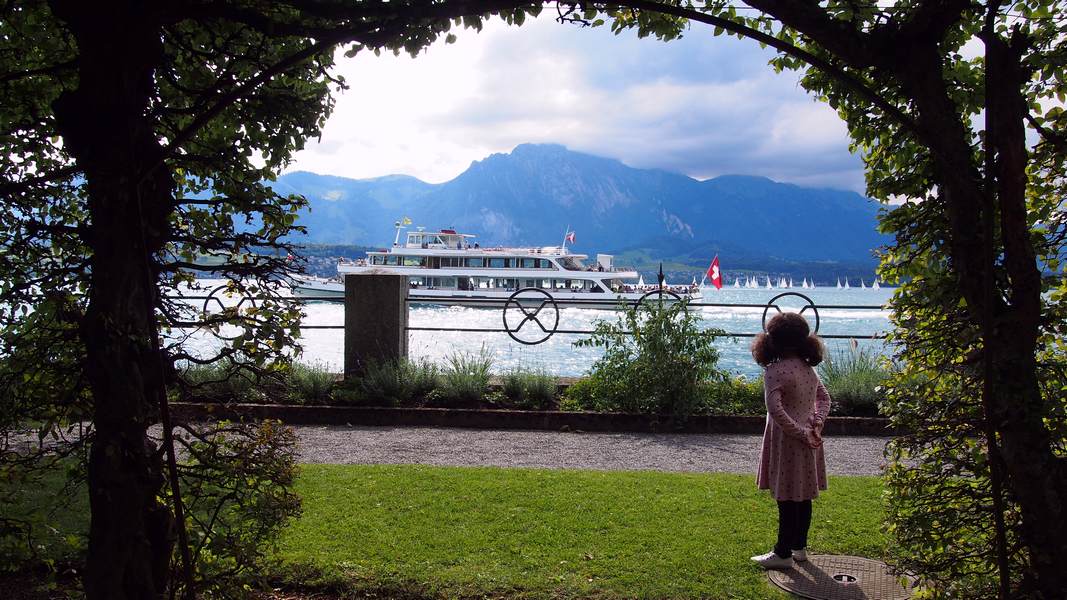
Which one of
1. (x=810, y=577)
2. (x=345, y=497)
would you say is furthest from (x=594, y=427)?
(x=810, y=577)

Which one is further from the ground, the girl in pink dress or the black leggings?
the girl in pink dress

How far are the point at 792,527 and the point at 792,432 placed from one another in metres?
0.57

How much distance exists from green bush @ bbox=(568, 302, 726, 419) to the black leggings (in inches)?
160

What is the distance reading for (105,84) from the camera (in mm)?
2574

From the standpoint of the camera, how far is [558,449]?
25.6 feet

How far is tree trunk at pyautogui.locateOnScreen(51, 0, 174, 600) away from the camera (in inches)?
100

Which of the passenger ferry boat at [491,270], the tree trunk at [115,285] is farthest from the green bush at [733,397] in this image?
the passenger ferry boat at [491,270]

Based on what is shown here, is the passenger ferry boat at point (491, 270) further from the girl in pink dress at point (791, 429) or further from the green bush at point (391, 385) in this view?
the girl in pink dress at point (791, 429)

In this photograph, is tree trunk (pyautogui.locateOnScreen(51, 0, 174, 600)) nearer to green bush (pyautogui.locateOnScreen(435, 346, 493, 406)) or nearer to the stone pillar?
green bush (pyautogui.locateOnScreen(435, 346, 493, 406))

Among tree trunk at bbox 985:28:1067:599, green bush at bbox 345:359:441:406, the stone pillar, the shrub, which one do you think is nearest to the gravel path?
green bush at bbox 345:359:441:406

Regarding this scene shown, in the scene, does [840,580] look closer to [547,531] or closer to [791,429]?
[791,429]

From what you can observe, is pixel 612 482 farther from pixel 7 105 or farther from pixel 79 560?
pixel 7 105

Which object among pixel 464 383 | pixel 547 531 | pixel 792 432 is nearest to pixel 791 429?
pixel 792 432

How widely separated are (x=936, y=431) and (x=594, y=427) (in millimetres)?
6189
